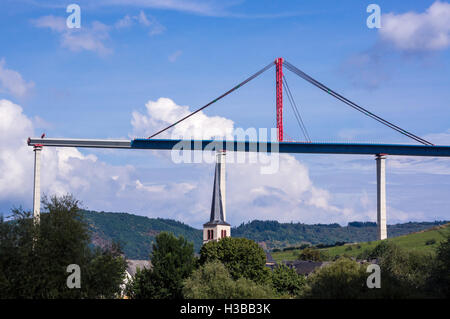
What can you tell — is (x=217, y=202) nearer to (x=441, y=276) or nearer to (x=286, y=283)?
(x=286, y=283)

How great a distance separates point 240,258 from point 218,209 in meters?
23.4

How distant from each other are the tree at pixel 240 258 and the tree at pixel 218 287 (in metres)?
7.45

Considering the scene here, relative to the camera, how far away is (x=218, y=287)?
59.7m

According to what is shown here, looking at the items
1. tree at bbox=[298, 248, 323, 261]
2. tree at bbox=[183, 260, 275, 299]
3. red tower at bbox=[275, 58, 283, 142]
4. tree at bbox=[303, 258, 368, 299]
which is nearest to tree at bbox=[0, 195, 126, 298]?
tree at bbox=[183, 260, 275, 299]

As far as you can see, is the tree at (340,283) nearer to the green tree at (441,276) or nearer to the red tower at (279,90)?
the green tree at (441,276)

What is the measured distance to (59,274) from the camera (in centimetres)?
4778

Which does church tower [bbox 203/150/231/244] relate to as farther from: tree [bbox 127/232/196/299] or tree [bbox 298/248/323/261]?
tree [bbox 298/248/323/261]

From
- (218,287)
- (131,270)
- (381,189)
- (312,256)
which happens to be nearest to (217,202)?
(131,270)

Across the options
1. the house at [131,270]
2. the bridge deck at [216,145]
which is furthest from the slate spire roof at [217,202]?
the house at [131,270]

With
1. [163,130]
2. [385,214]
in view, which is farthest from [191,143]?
[385,214]
